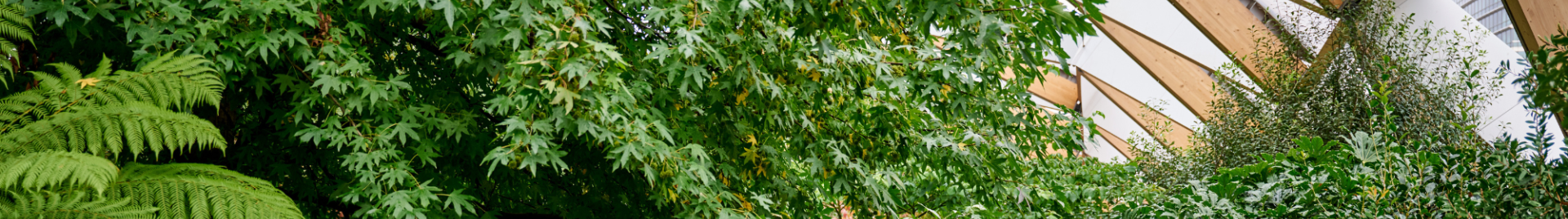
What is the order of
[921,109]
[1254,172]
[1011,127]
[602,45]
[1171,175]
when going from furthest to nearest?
[1171,175]
[1254,172]
[921,109]
[1011,127]
[602,45]

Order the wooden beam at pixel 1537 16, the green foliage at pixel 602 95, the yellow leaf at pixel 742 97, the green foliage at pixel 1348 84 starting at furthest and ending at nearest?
the green foliage at pixel 1348 84
the wooden beam at pixel 1537 16
the yellow leaf at pixel 742 97
the green foliage at pixel 602 95

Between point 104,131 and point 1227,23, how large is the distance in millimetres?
5821

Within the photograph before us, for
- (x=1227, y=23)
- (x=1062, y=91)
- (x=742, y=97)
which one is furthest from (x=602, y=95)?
(x=1062, y=91)

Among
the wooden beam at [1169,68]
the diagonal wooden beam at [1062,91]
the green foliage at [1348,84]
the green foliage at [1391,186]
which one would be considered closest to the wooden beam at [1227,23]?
the green foliage at [1348,84]

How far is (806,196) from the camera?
2715 millimetres

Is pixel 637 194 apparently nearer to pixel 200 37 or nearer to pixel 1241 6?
pixel 200 37

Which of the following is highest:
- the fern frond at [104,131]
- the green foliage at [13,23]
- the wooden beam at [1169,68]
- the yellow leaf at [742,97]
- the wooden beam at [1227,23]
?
the green foliage at [13,23]

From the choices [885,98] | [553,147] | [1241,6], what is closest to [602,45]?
[553,147]

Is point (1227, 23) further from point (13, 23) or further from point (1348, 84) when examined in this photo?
point (13, 23)

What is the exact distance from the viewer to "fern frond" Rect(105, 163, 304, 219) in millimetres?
1710

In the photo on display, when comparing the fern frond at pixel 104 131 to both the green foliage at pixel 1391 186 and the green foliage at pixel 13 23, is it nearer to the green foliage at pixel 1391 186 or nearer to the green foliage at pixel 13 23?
the green foliage at pixel 13 23

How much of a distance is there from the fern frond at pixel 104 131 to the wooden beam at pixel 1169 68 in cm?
628

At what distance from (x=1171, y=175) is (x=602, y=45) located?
4923 mm

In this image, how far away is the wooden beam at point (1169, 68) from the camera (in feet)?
23.4
